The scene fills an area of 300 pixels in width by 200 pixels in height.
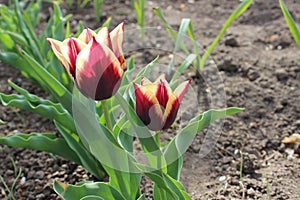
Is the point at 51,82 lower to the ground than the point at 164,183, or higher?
higher

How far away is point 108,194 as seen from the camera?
1.41 m

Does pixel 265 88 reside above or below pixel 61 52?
below

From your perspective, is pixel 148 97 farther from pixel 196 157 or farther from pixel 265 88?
pixel 265 88

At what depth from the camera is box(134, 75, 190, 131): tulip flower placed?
45.5 inches

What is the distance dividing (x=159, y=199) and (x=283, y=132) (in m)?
0.74

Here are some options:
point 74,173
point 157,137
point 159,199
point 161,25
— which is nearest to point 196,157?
point 74,173

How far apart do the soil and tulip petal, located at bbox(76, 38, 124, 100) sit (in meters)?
0.65

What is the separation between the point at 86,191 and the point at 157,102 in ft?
1.10

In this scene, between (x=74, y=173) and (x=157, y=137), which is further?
(x=74, y=173)

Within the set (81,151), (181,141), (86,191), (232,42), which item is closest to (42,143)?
(81,151)

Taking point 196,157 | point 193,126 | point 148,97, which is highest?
point 148,97

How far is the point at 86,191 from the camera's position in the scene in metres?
1.36

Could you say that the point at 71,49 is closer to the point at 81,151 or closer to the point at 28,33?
the point at 81,151

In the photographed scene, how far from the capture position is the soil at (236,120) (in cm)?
180
